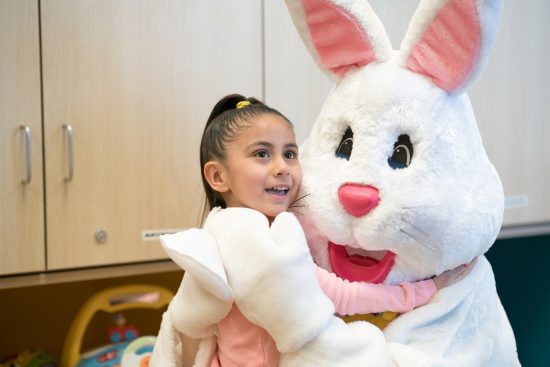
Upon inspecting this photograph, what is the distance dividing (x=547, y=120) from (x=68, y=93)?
1250mm

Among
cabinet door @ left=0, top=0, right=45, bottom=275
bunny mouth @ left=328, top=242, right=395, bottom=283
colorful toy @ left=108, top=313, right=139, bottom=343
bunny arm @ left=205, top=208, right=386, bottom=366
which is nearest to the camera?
bunny arm @ left=205, top=208, right=386, bottom=366

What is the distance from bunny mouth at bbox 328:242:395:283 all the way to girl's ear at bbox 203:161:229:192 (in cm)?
17

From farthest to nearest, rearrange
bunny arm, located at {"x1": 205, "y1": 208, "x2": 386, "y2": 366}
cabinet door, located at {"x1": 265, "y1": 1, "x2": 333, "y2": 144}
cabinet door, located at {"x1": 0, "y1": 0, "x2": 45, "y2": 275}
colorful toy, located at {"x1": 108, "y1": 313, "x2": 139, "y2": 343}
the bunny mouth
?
colorful toy, located at {"x1": 108, "y1": 313, "x2": 139, "y2": 343}
cabinet door, located at {"x1": 265, "y1": 1, "x2": 333, "y2": 144}
cabinet door, located at {"x1": 0, "y1": 0, "x2": 45, "y2": 275}
the bunny mouth
bunny arm, located at {"x1": 205, "y1": 208, "x2": 386, "y2": 366}

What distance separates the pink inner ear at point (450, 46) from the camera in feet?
2.11

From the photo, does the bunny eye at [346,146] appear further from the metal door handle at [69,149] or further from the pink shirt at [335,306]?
the metal door handle at [69,149]

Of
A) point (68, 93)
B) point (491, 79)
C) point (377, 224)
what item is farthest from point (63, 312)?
point (491, 79)

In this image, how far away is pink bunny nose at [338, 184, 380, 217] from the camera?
25.2 inches

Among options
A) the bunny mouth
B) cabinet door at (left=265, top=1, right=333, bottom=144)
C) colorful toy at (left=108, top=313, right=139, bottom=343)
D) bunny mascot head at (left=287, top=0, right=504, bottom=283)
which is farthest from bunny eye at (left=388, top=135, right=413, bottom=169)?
colorful toy at (left=108, top=313, right=139, bottom=343)

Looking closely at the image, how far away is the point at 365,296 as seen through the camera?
2.16 feet

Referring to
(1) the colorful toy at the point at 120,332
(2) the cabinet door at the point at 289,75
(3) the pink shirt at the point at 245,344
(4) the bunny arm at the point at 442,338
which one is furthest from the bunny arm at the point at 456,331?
(1) the colorful toy at the point at 120,332

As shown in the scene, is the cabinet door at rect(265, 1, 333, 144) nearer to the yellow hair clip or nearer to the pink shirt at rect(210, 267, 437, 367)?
the yellow hair clip

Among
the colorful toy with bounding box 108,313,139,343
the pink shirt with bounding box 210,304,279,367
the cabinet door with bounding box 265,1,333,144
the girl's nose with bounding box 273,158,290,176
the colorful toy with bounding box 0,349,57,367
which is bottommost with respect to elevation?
the colorful toy with bounding box 0,349,57,367

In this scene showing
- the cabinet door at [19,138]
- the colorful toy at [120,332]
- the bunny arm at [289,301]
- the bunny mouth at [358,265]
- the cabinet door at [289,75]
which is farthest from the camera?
the colorful toy at [120,332]

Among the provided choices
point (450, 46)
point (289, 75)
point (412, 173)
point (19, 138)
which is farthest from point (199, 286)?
point (289, 75)
